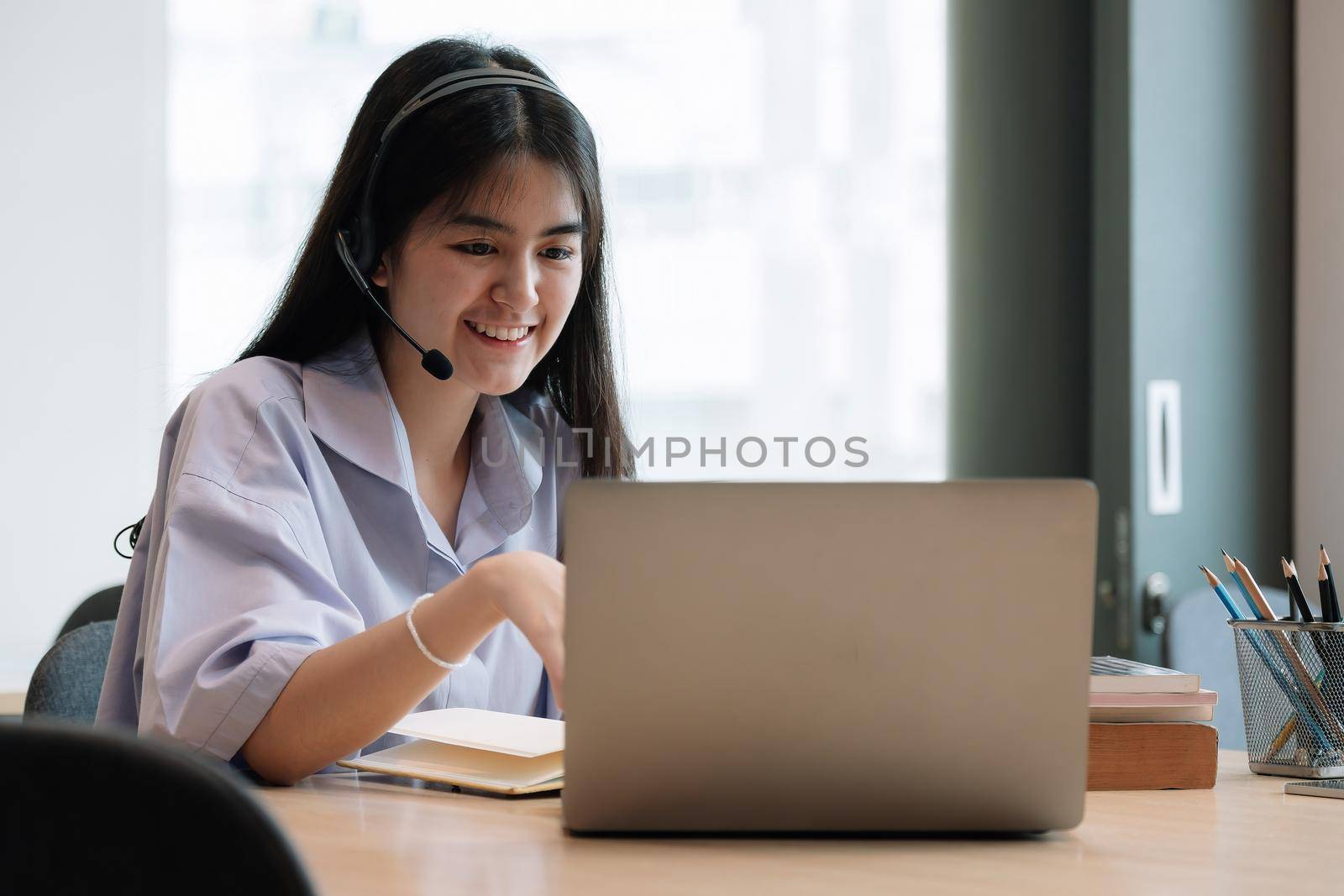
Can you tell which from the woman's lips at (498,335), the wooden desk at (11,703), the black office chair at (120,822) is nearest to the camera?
the black office chair at (120,822)

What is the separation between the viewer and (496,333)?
140 centimetres

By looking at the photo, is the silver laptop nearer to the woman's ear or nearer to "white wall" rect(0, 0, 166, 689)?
the woman's ear

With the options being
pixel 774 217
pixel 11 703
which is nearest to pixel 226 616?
pixel 11 703

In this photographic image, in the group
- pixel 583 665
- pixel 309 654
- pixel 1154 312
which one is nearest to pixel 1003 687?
pixel 583 665

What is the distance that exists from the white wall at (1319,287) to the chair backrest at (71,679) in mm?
2062

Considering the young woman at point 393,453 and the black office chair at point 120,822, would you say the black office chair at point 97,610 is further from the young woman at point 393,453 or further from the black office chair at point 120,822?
the black office chair at point 120,822

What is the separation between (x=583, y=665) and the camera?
71 cm

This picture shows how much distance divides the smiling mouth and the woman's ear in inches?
4.1

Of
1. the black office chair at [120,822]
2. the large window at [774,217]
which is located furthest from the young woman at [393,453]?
the large window at [774,217]

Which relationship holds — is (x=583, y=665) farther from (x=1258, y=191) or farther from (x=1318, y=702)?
(x=1258, y=191)

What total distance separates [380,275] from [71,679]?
0.53 metres

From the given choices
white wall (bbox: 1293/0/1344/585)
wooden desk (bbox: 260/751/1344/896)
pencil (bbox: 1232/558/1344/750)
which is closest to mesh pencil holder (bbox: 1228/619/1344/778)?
pencil (bbox: 1232/558/1344/750)

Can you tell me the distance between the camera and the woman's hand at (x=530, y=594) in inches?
36.0

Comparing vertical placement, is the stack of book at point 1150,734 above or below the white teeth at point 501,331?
below
